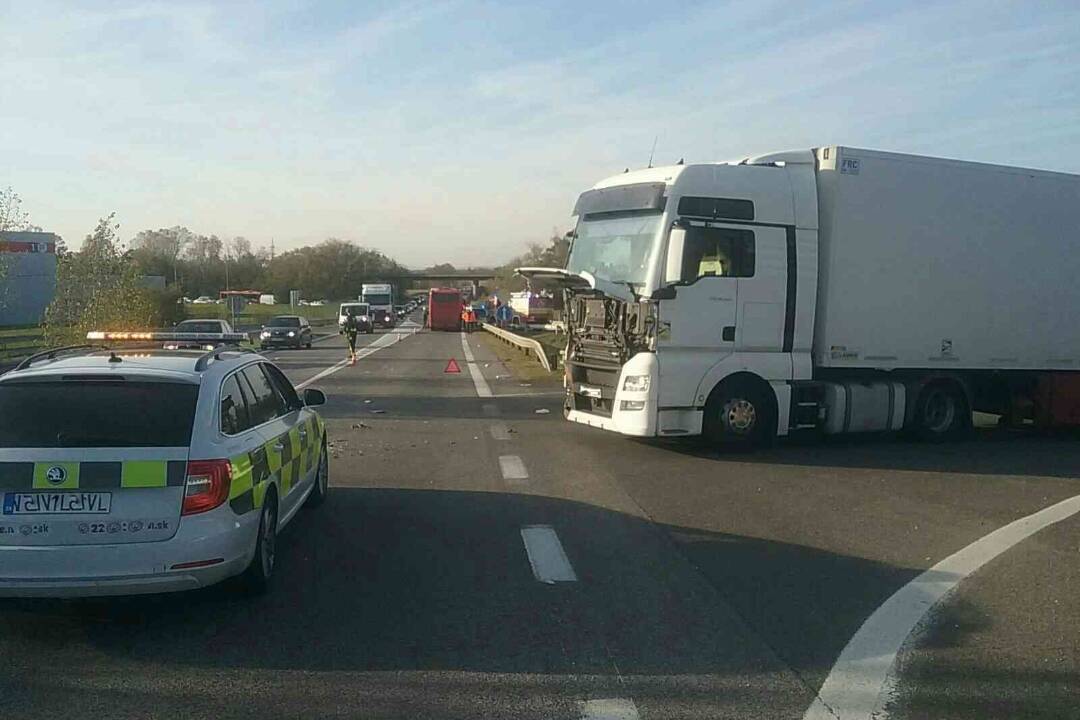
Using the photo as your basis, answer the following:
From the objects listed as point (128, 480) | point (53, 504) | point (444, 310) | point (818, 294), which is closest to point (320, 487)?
point (128, 480)

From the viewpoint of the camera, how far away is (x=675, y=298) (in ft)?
40.1

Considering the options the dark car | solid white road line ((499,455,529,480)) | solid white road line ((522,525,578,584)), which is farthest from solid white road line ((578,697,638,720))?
the dark car

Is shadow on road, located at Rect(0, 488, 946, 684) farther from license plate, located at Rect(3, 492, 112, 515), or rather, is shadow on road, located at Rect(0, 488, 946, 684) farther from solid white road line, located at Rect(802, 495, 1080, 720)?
license plate, located at Rect(3, 492, 112, 515)

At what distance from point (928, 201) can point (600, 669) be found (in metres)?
10.4

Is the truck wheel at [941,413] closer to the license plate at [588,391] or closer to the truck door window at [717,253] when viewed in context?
the truck door window at [717,253]

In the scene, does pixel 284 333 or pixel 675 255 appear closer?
pixel 675 255

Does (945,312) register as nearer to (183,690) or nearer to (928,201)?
(928,201)

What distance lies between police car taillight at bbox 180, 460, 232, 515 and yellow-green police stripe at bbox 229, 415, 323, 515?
0.09 meters

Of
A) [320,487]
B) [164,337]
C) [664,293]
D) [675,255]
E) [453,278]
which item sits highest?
[453,278]

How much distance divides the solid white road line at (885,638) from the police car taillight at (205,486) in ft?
11.2

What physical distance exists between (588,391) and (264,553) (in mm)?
7112

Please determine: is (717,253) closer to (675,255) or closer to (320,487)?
(675,255)

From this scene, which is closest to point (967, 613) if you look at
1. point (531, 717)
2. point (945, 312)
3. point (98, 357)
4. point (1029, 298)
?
point (531, 717)

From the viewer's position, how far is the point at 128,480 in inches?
227
